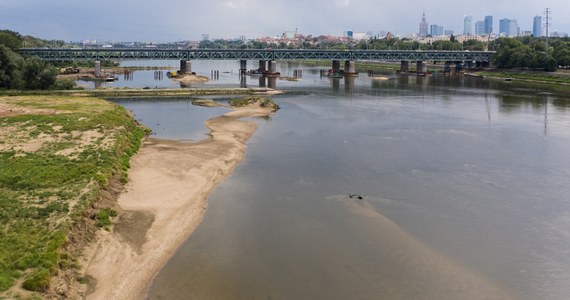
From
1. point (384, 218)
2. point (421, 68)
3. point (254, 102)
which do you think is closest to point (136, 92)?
point (254, 102)

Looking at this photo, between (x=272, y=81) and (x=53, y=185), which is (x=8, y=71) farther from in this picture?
(x=272, y=81)

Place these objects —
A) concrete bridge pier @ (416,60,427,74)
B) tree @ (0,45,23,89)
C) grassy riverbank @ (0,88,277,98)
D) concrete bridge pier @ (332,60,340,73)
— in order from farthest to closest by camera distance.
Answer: concrete bridge pier @ (416,60,427,74)
concrete bridge pier @ (332,60,340,73)
tree @ (0,45,23,89)
grassy riverbank @ (0,88,277,98)

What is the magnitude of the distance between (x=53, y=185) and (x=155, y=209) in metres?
4.86

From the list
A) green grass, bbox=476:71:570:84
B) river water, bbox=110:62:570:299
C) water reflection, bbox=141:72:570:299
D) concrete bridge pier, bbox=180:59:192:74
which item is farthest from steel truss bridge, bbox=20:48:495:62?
water reflection, bbox=141:72:570:299

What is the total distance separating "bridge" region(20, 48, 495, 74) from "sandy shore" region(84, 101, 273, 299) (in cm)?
7875

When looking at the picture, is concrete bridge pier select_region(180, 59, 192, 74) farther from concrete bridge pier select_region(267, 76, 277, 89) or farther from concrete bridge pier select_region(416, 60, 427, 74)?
concrete bridge pier select_region(416, 60, 427, 74)

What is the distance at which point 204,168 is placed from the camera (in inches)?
1209

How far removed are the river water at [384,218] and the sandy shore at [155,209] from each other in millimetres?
730

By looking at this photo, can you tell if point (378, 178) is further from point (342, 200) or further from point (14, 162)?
point (14, 162)

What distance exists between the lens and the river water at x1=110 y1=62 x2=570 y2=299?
56.4 ft

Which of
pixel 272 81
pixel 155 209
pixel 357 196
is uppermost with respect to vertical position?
pixel 272 81

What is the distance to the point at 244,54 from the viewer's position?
12306 centimetres

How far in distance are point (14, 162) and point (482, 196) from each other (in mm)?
25258

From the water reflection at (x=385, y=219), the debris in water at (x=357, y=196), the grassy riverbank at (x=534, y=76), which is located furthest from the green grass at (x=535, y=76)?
the debris in water at (x=357, y=196)
